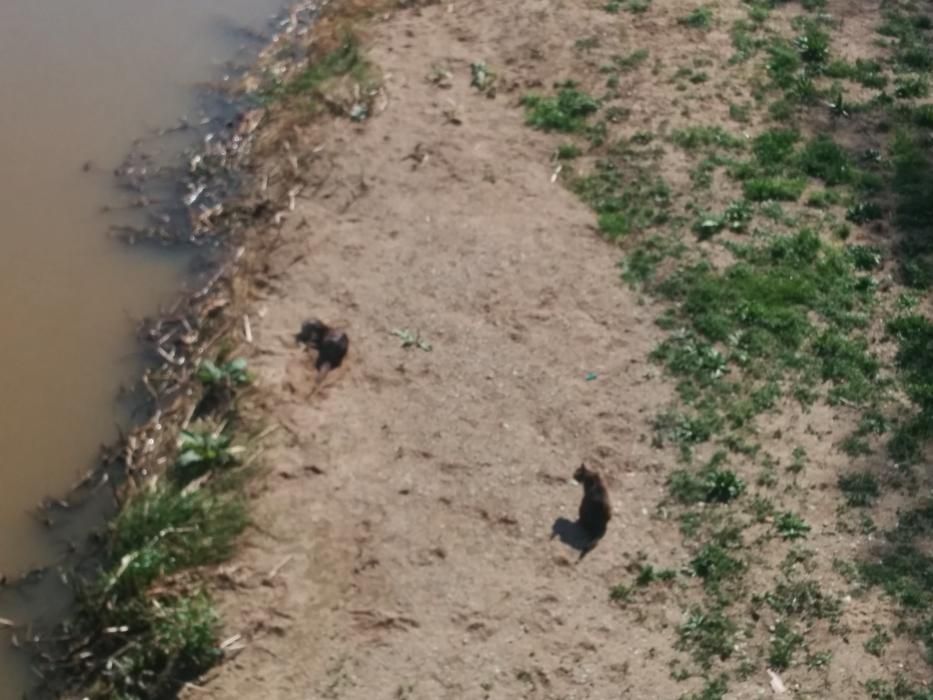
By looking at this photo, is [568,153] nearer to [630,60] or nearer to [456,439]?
[630,60]

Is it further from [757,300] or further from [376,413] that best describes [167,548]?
[757,300]

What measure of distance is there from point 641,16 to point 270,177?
10.7 ft

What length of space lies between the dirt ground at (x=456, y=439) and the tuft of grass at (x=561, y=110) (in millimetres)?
124

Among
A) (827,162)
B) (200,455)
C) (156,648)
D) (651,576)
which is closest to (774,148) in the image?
(827,162)

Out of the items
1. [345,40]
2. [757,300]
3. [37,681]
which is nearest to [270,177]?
[345,40]

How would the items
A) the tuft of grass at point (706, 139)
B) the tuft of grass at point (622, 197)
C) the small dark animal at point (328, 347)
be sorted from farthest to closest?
the tuft of grass at point (706, 139), the tuft of grass at point (622, 197), the small dark animal at point (328, 347)

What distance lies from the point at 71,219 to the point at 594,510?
15.7 ft

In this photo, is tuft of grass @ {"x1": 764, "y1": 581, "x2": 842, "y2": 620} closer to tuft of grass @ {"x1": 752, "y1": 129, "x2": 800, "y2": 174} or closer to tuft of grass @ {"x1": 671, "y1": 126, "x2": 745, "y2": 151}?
tuft of grass @ {"x1": 752, "y1": 129, "x2": 800, "y2": 174}

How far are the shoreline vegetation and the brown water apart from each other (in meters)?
0.36

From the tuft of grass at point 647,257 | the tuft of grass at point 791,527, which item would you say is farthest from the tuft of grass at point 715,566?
the tuft of grass at point 647,257

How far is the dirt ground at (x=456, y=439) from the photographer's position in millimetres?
6809

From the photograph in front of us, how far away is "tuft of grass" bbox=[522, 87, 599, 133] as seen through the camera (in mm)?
10289

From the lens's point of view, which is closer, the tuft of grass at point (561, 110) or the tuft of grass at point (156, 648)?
the tuft of grass at point (156, 648)

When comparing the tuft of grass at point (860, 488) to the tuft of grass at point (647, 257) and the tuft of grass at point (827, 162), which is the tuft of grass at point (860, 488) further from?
the tuft of grass at point (827, 162)
